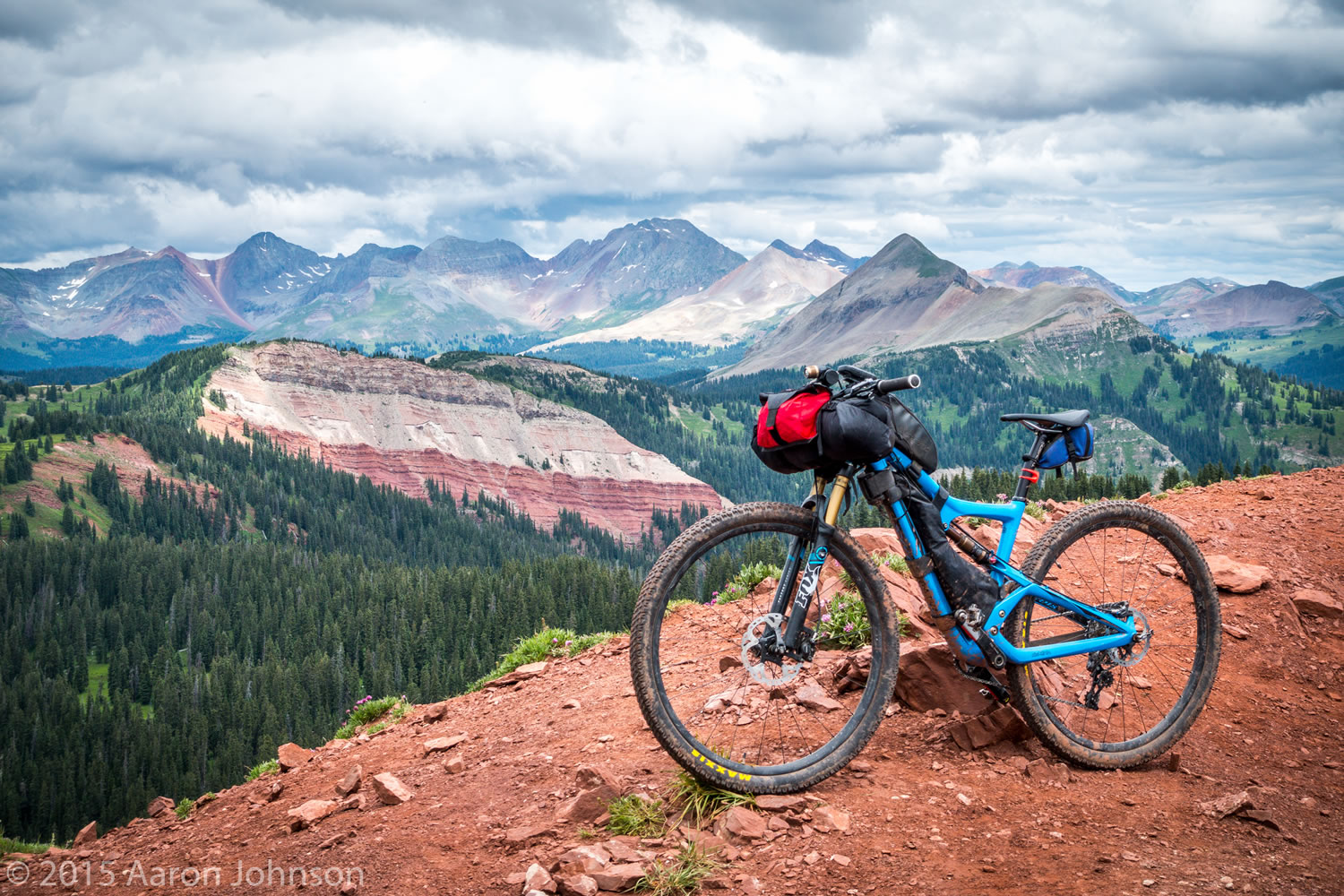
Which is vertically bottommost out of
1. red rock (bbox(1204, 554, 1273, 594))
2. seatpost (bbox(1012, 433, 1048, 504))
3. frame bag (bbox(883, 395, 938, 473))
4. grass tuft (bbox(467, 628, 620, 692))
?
grass tuft (bbox(467, 628, 620, 692))

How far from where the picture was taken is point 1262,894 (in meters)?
5.01

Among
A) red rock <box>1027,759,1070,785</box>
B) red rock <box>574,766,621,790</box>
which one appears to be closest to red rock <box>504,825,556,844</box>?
red rock <box>574,766,621,790</box>

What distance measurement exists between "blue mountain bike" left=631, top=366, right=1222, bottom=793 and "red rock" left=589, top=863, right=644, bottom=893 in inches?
35.0

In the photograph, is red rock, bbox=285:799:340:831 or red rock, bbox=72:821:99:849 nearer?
red rock, bbox=285:799:340:831

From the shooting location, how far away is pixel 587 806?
6.23m

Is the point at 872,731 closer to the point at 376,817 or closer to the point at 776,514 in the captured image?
the point at 776,514

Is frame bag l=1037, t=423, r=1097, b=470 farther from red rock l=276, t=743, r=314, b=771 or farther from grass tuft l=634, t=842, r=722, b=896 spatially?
red rock l=276, t=743, r=314, b=771

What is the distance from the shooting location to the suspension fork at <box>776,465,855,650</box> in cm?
612

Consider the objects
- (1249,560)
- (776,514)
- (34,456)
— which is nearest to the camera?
(776,514)

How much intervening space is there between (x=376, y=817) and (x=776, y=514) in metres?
→ 4.29

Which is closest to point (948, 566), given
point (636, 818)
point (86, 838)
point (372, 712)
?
point (636, 818)

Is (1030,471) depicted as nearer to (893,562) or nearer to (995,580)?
(995,580)

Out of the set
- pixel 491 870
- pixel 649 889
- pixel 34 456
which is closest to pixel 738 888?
pixel 649 889

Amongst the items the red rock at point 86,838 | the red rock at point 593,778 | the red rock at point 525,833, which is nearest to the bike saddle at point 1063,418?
the red rock at point 593,778
